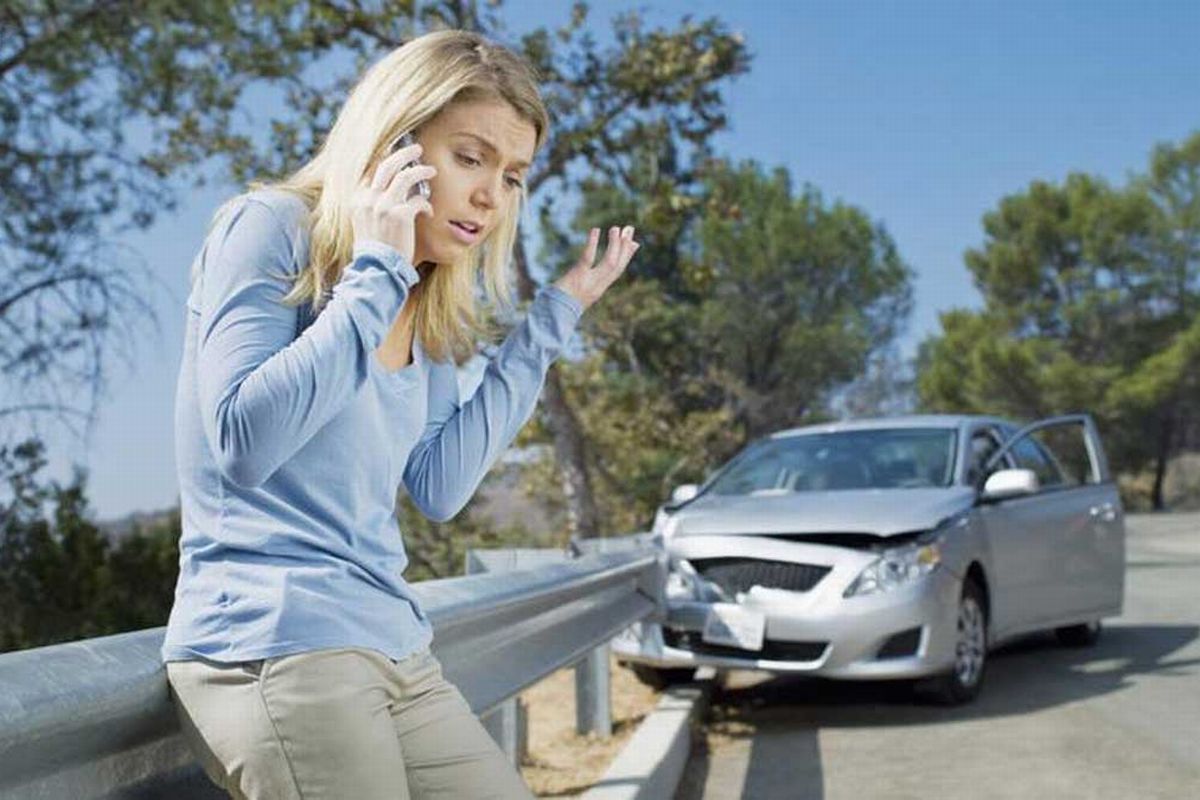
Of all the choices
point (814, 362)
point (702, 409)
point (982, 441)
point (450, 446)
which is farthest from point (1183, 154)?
point (450, 446)

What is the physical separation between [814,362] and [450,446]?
161 ft

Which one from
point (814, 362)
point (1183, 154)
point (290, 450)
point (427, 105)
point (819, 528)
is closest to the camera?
point (290, 450)

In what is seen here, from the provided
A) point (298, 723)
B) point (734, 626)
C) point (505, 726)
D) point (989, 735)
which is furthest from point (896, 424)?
point (298, 723)

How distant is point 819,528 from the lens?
26.6 feet

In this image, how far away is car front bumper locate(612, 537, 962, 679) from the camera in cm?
777

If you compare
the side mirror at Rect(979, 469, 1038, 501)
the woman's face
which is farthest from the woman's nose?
the side mirror at Rect(979, 469, 1038, 501)

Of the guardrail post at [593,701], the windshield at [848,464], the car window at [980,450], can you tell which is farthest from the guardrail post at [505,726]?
the car window at [980,450]

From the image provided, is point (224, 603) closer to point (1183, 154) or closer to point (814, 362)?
point (814, 362)

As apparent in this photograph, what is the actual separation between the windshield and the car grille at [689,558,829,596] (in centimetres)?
108

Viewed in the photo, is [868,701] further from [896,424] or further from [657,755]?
[657,755]

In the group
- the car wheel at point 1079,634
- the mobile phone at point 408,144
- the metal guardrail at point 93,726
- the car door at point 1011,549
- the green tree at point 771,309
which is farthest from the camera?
the green tree at point 771,309

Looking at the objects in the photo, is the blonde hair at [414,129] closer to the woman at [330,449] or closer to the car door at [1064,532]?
the woman at [330,449]

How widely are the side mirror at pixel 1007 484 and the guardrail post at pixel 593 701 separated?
8.69 ft

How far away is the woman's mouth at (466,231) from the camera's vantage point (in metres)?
2.36
